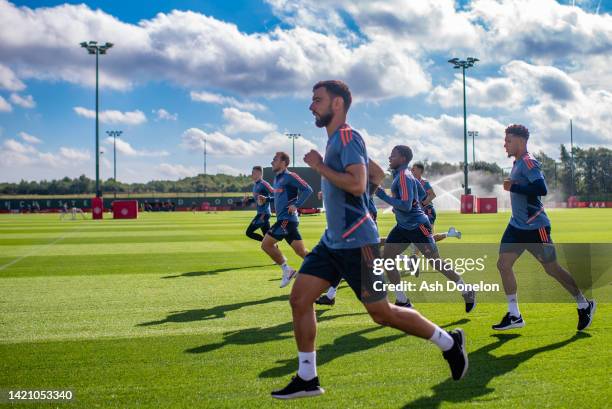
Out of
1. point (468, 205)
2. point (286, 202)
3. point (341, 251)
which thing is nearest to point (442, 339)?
point (341, 251)

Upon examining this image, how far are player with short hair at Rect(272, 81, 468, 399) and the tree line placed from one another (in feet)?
222

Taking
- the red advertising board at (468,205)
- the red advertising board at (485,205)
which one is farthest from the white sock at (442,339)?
the red advertising board at (485,205)

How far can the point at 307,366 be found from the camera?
4.27 m

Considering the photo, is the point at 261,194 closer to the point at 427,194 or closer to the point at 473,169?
the point at 427,194

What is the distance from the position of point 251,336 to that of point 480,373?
8.16 feet

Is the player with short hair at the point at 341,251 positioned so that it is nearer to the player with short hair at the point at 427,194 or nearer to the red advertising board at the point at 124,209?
the player with short hair at the point at 427,194

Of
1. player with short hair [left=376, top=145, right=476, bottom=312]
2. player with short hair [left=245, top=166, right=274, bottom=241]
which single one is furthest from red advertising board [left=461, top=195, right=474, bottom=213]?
player with short hair [left=376, top=145, right=476, bottom=312]

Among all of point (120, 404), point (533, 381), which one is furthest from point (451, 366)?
point (120, 404)


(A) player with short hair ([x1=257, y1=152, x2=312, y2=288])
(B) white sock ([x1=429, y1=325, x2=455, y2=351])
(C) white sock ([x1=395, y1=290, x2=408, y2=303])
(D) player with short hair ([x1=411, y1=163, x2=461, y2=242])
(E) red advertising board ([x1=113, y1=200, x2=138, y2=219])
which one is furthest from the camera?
(E) red advertising board ([x1=113, y1=200, x2=138, y2=219])

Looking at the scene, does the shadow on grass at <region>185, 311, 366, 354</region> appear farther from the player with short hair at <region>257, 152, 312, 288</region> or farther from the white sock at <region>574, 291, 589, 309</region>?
the player with short hair at <region>257, 152, 312, 288</region>

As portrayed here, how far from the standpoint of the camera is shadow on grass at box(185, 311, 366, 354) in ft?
19.0

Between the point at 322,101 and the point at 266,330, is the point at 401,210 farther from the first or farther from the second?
the point at 322,101

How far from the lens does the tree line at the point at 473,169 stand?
94944 mm

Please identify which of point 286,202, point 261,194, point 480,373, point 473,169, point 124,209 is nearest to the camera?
point 480,373
